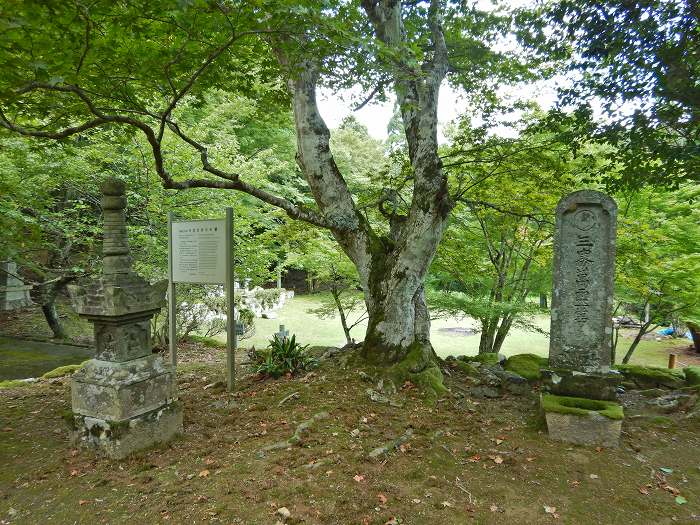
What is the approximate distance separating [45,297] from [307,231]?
7319 mm

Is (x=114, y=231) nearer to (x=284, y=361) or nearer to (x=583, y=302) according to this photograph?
(x=284, y=361)

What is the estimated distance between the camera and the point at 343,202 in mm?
6230

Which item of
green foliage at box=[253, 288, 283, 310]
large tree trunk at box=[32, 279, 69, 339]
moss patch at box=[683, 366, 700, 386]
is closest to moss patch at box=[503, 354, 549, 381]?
moss patch at box=[683, 366, 700, 386]

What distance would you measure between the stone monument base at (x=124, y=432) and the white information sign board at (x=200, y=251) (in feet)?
5.66

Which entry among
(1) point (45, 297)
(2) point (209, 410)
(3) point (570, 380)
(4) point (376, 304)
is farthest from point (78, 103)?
(1) point (45, 297)

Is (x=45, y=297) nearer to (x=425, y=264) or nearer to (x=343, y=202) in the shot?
(x=343, y=202)

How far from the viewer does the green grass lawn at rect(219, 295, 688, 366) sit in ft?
44.7

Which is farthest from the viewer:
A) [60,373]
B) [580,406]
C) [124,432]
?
[60,373]

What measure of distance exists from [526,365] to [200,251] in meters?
5.68

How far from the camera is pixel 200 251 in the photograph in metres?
5.46

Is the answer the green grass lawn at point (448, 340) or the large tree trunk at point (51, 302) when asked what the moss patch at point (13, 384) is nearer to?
the large tree trunk at point (51, 302)

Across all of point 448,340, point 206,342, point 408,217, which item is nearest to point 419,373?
point 408,217

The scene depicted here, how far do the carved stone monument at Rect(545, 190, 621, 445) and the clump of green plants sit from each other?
3450 mm

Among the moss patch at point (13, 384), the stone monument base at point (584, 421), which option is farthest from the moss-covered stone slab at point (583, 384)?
the moss patch at point (13, 384)
